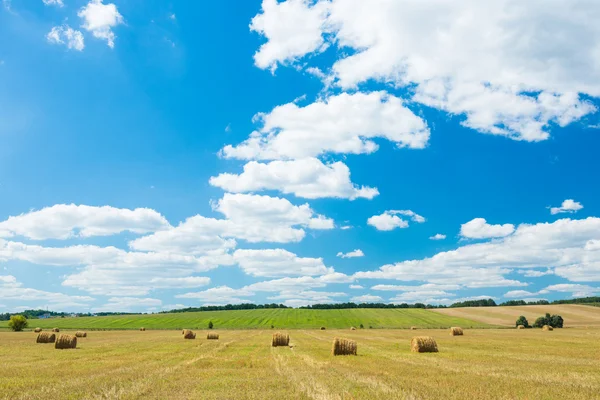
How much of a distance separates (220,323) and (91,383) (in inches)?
4316

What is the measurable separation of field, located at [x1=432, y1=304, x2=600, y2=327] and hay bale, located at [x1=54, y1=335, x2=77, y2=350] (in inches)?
3384

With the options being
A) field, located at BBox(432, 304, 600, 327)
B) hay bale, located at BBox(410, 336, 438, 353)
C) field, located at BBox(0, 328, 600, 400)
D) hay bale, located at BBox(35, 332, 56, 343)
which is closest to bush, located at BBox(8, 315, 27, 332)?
hay bale, located at BBox(35, 332, 56, 343)

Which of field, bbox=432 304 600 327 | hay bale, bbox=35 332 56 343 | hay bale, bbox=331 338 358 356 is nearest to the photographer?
hay bale, bbox=331 338 358 356

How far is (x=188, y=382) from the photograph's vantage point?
647 inches

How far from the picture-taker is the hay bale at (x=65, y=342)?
117 ft

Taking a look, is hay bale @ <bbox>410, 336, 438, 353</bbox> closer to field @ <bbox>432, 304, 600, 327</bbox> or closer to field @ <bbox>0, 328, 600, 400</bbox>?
field @ <bbox>0, 328, 600, 400</bbox>

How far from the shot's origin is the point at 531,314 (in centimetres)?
10681

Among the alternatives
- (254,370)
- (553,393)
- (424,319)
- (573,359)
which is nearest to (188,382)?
(254,370)

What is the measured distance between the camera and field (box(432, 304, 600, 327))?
9729 centimetres

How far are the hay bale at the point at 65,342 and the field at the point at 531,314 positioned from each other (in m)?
86.0

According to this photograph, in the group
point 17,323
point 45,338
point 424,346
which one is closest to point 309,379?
point 424,346

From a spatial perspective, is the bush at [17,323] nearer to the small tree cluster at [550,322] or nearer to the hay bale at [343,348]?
the hay bale at [343,348]

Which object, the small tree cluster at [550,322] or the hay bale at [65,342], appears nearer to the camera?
the hay bale at [65,342]

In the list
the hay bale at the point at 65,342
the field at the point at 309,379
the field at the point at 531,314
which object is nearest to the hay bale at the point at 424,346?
the field at the point at 309,379
